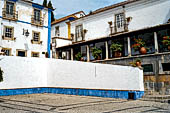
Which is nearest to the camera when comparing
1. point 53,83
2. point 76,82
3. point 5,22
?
point 76,82

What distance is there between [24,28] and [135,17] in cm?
1069

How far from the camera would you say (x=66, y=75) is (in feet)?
39.8

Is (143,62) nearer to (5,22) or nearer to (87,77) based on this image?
(87,77)

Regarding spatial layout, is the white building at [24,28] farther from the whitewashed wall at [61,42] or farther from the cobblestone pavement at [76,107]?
the cobblestone pavement at [76,107]

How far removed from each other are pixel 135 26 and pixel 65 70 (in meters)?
7.40

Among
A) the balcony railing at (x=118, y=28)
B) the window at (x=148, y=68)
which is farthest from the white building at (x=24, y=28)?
the window at (x=148, y=68)

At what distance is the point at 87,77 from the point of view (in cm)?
1152

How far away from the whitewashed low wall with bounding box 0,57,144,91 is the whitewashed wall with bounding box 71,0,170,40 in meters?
5.56

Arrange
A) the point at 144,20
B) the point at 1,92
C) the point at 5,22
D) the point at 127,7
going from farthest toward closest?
the point at 5,22, the point at 127,7, the point at 144,20, the point at 1,92

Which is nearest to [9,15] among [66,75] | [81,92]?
[66,75]

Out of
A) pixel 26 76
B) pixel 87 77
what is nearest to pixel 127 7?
pixel 87 77

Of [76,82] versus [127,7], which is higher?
[127,7]

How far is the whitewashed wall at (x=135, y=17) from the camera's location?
14.5 meters

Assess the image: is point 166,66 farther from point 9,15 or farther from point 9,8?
point 9,8
